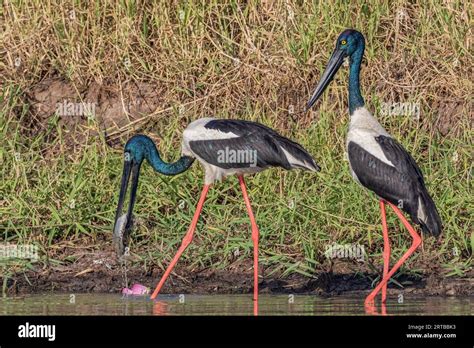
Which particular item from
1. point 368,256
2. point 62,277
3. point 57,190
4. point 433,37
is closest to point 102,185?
point 57,190

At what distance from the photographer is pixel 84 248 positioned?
10.3m

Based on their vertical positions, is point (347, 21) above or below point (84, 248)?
above

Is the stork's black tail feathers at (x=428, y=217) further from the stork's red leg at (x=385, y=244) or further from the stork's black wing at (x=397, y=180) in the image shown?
the stork's red leg at (x=385, y=244)

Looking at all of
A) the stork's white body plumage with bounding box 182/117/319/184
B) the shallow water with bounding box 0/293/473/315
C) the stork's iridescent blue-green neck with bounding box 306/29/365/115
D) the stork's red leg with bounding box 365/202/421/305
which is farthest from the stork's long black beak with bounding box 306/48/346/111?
the shallow water with bounding box 0/293/473/315

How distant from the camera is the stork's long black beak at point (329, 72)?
1045 centimetres

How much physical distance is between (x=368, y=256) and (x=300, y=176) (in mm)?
890

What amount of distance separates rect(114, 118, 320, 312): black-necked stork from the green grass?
0.98ft

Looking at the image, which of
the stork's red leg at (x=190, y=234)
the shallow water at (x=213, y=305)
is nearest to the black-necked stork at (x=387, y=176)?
the shallow water at (x=213, y=305)

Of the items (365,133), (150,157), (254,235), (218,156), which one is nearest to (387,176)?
(365,133)

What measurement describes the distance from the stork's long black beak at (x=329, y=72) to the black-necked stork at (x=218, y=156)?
2.27 feet

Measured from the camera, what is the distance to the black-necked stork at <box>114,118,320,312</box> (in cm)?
977

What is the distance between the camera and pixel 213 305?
914 centimetres

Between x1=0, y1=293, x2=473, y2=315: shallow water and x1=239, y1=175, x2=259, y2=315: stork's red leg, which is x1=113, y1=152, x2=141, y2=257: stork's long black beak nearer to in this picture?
x1=0, y1=293, x2=473, y2=315: shallow water
